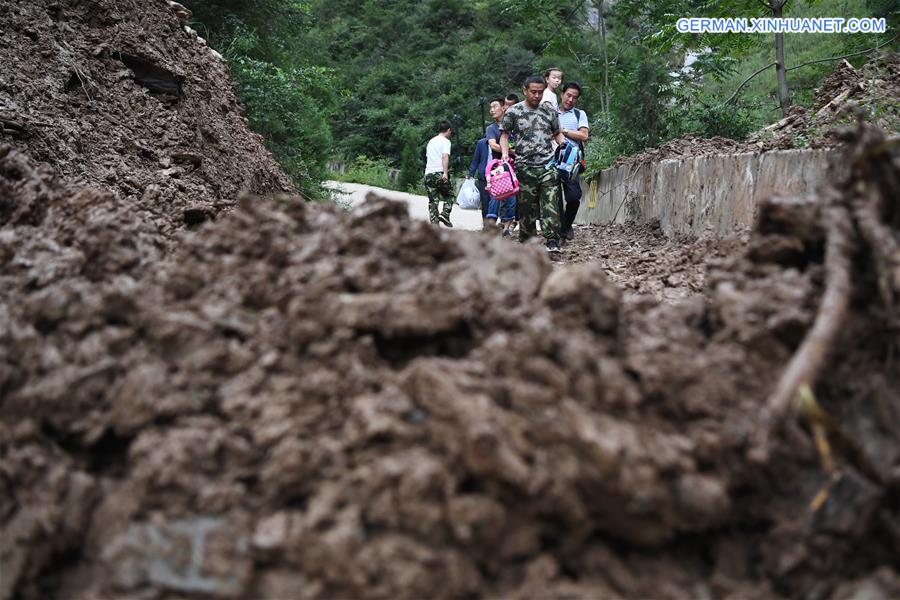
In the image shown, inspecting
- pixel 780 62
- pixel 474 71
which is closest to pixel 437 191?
pixel 780 62

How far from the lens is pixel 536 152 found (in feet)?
25.8

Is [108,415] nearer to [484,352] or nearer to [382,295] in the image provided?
[382,295]

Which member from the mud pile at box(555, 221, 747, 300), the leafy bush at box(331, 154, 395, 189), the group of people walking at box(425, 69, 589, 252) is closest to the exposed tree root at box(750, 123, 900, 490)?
the mud pile at box(555, 221, 747, 300)

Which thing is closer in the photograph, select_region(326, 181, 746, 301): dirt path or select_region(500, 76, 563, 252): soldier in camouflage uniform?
select_region(326, 181, 746, 301): dirt path

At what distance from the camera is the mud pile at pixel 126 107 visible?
5301 mm

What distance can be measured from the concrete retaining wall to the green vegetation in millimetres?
1767

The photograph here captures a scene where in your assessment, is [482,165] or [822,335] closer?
[822,335]

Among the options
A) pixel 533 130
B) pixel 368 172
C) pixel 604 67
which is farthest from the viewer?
pixel 368 172

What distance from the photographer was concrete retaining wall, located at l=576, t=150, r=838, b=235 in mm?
6023

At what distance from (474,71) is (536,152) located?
31259mm

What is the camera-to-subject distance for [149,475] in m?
1.92

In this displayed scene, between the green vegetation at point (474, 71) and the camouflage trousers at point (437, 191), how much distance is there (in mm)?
2497

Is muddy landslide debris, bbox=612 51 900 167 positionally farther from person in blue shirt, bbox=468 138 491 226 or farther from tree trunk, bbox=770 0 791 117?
person in blue shirt, bbox=468 138 491 226

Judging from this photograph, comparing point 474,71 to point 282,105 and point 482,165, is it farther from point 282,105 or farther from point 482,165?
point 482,165
